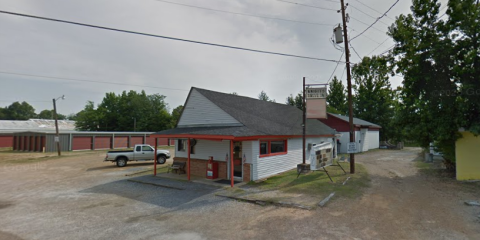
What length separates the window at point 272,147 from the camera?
44.0 ft

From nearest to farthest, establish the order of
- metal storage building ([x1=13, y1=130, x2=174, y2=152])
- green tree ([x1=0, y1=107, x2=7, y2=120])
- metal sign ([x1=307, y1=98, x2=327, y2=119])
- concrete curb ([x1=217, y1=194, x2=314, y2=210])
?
concrete curb ([x1=217, y1=194, x2=314, y2=210])
metal sign ([x1=307, y1=98, x2=327, y2=119])
metal storage building ([x1=13, y1=130, x2=174, y2=152])
green tree ([x1=0, y1=107, x2=7, y2=120])

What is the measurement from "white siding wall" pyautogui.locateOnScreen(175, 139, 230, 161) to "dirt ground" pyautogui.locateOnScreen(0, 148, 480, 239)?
8.59 ft

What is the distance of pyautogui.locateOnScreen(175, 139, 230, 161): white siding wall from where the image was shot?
45.1 ft

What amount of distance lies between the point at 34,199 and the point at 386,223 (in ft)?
44.0

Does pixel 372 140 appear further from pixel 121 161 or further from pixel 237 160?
pixel 121 161

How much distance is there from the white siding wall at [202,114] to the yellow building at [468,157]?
1142 cm

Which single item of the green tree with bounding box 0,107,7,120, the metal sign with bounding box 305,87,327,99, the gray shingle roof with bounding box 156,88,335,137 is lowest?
the gray shingle roof with bounding box 156,88,335,137

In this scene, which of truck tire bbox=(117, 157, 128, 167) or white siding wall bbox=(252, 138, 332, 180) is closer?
white siding wall bbox=(252, 138, 332, 180)

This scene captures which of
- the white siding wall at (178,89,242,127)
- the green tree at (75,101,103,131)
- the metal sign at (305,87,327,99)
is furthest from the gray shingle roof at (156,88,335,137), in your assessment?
the green tree at (75,101,103,131)

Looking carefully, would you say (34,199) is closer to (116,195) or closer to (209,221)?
(116,195)

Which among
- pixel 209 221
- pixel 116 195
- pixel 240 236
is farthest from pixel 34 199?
pixel 240 236

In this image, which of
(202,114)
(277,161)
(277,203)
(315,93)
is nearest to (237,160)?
(277,161)

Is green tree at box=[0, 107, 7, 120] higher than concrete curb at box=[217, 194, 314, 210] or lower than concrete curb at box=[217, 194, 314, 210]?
higher

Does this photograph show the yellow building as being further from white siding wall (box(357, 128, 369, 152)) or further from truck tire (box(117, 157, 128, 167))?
truck tire (box(117, 157, 128, 167))
